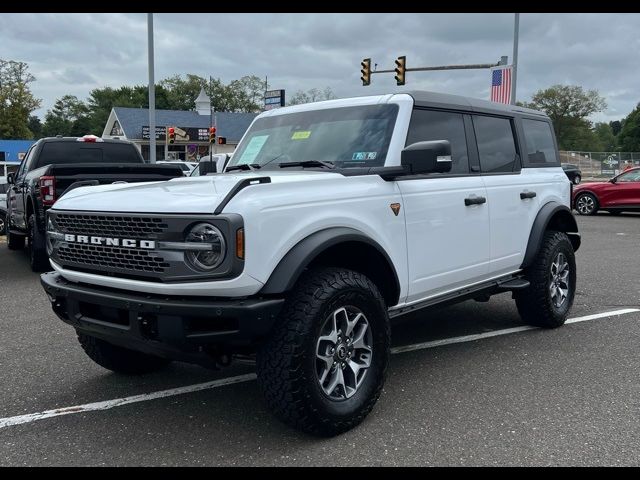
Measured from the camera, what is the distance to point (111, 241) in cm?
328

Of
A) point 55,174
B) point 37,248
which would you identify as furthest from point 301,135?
point 37,248

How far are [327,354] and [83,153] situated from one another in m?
8.13

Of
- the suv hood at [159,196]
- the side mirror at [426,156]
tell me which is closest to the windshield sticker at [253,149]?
the suv hood at [159,196]

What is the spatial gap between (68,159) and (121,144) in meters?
0.89

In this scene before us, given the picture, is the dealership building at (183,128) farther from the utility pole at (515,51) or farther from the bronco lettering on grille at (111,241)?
the bronco lettering on grille at (111,241)

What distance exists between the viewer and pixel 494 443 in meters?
3.24

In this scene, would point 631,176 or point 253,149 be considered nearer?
point 253,149

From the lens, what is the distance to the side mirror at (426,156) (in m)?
3.64

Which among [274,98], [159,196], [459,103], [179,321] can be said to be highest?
[274,98]

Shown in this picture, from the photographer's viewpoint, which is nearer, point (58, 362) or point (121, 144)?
point (58, 362)

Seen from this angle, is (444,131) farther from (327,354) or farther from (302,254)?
(327,354)

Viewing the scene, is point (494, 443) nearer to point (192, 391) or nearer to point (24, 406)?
point (192, 391)

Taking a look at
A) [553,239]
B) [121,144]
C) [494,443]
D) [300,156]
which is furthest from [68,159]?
[494,443]

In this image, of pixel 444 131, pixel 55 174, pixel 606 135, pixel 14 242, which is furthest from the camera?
pixel 606 135
